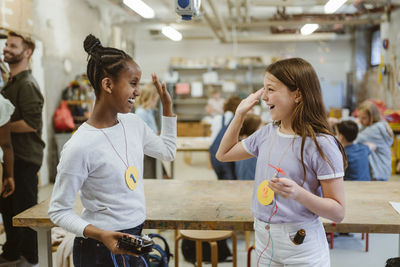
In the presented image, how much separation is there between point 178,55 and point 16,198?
864 cm

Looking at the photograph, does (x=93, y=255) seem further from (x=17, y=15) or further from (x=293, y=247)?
(x=17, y=15)

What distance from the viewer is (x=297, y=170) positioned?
1.25m

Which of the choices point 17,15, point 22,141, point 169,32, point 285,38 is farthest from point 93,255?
point 285,38

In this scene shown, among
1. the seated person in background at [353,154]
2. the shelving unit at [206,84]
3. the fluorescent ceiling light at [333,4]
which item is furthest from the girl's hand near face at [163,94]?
the shelving unit at [206,84]

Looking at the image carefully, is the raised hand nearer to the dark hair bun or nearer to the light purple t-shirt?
the light purple t-shirt

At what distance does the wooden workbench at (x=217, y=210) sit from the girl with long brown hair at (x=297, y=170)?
344mm

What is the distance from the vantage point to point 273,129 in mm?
1403

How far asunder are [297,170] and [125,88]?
0.65 metres

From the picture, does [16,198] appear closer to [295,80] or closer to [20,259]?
[20,259]

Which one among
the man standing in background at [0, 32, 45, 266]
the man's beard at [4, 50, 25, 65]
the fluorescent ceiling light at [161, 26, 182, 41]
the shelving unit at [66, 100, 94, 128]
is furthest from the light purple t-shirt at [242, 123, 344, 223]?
the shelving unit at [66, 100, 94, 128]

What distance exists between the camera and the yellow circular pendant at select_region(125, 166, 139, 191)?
1.25m

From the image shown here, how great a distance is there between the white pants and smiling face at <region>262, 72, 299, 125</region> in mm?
375

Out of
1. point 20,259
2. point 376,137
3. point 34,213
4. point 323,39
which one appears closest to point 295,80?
point 34,213

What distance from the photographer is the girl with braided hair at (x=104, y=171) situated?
1152mm
